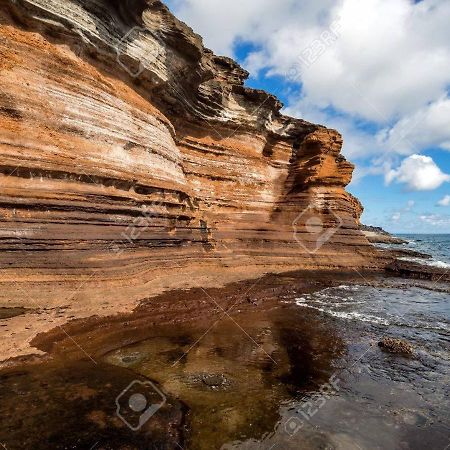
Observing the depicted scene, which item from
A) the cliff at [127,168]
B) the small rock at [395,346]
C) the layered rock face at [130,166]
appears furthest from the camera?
the layered rock face at [130,166]

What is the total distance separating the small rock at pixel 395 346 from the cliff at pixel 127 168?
7.06 metres

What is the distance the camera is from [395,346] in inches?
359

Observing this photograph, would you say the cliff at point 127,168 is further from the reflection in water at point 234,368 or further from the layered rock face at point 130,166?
the reflection in water at point 234,368

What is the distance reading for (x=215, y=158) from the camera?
22.7 metres

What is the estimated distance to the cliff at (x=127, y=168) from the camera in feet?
33.6

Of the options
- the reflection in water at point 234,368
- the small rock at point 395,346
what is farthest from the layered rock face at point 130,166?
the small rock at point 395,346

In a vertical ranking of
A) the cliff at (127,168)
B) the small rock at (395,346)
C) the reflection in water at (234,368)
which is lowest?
the reflection in water at (234,368)

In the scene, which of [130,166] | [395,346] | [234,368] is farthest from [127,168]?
[395,346]

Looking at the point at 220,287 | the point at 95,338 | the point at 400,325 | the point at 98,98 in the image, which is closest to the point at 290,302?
the point at 220,287

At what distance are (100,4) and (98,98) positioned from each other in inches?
144

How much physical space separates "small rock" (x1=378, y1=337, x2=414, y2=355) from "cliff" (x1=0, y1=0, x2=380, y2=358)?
23.2 ft

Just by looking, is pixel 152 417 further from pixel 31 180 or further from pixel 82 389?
pixel 31 180

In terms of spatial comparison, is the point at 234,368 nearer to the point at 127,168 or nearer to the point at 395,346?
the point at 395,346

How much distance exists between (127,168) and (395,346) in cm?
1071
